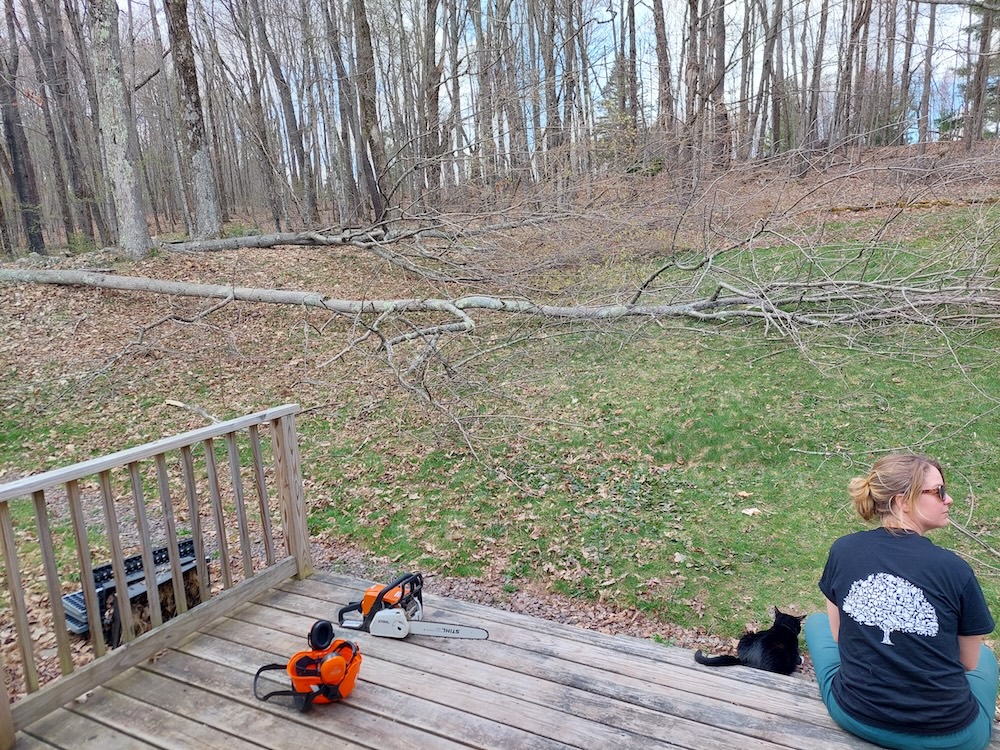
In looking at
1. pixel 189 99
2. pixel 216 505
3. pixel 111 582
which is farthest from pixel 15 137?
pixel 216 505

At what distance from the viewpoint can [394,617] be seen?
9.48 feet

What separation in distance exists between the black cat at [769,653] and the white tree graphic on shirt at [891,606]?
0.73 metres

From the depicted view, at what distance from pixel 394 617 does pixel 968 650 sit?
2197mm

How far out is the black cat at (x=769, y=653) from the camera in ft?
8.98

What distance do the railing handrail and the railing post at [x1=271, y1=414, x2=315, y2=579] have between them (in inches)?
4.0

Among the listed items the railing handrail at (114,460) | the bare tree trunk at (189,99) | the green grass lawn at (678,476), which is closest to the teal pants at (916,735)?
the green grass lawn at (678,476)

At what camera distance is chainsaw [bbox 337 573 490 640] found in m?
2.90

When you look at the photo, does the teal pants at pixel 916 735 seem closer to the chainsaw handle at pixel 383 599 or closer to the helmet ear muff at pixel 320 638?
the chainsaw handle at pixel 383 599

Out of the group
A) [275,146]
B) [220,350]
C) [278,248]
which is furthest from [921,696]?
[275,146]

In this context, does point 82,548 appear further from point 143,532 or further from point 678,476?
point 678,476

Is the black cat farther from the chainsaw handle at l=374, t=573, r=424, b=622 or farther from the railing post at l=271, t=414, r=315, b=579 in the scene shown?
the railing post at l=271, t=414, r=315, b=579

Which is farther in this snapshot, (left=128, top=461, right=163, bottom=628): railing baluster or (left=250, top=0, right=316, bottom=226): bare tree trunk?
(left=250, top=0, right=316, bottom=226): bare tree trunk

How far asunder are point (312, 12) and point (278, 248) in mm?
11957

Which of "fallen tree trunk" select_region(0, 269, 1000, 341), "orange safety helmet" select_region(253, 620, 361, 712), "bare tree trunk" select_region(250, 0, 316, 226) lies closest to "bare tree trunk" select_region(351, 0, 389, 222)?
"bare tree trunk" select_region(250, 0, 316, 226)
